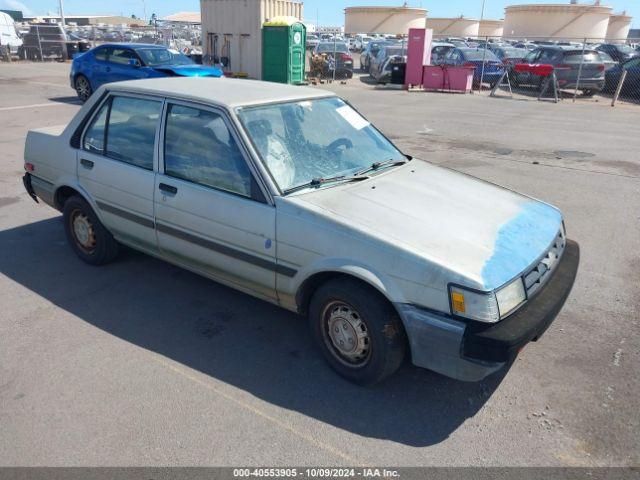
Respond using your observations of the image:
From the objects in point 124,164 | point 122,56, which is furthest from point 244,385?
point 122,56

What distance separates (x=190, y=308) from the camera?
412cm

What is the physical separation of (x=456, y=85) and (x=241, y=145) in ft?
59.9

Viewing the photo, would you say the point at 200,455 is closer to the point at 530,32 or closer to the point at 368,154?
the point at 368,154

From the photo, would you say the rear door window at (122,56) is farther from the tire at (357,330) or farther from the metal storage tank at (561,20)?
the metal storage tank at (561,20)

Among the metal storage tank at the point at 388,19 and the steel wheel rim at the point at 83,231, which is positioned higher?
the metal storage tank at the point at 388,19

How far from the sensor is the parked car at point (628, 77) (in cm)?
1788

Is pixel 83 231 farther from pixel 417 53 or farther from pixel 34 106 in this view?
pixel 417 53

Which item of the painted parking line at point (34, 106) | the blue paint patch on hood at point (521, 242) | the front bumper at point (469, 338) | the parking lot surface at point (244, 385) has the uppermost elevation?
the blue paint patch on hood at point (521, 242)

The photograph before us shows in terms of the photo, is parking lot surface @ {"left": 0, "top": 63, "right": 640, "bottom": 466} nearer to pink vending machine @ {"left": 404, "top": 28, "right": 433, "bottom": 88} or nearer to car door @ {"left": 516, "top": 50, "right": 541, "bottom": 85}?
pink vending machine @ {"left": 404, "top": 28, "right": 433, "bottom": 88}

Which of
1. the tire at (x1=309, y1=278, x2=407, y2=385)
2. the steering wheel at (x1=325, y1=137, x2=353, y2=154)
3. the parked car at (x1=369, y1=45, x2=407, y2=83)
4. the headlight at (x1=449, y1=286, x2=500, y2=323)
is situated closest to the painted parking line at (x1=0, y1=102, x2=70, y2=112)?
the steering wheel at (x1=325, y1=137, x2=353, y2=154)

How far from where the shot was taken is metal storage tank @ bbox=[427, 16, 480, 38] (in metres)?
70.2

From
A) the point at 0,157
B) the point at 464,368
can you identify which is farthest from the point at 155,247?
the point at 0,157

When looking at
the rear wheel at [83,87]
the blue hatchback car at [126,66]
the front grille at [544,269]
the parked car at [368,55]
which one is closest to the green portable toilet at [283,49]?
the blue hatchback car at [126,66]

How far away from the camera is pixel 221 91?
394cm
